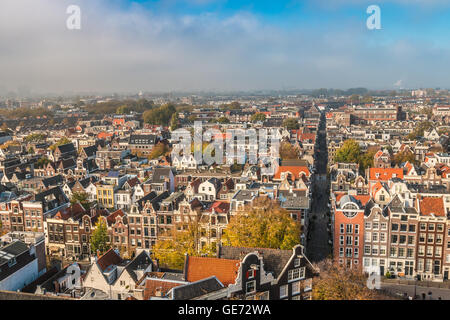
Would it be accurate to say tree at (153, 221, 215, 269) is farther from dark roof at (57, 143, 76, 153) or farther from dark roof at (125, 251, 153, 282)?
dark roof at (57, 143, 76, 153)

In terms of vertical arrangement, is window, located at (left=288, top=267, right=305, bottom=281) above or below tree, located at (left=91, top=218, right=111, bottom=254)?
above

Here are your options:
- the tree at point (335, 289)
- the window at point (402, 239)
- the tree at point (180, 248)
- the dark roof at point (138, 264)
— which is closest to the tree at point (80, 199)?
the tree at point (180, 248)

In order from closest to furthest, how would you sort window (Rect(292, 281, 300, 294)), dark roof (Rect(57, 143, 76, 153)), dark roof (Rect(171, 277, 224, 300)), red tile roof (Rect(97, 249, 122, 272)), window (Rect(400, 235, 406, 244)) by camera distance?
1. dark roof (Rect(171, 277, 224, 300))
2. window (Rect(292, 281, 300, 294))
3. red tile roof (Rect(97, 249, 122, 272))
4. window (Rect(400, 235, 406, 244))
5. dark roof (Rect(57, 143, 76, 153))

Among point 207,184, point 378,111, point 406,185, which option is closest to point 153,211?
point 207,184

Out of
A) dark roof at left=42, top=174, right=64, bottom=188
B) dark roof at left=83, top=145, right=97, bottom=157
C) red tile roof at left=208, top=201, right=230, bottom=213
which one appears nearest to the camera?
red tile roof at left=208, top=201, right=230, bottom=213

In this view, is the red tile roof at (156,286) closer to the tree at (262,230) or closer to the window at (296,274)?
the window at (296,274)

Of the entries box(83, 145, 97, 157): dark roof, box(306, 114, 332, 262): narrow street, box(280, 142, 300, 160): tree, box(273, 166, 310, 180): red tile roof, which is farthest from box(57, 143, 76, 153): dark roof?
box(306, 114, 332, 262): narrow street

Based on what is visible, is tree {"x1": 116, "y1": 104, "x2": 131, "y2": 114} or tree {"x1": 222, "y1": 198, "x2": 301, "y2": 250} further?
tree {"x1": 116, "y1": 104, "x2": 131, "y2": 114}
